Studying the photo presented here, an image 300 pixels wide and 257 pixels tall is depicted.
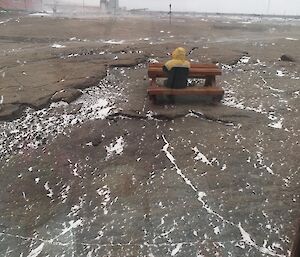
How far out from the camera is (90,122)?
6.34 metres

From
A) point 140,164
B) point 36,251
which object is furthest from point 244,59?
point 36,251

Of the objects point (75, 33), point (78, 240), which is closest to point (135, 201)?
point (78, 240)

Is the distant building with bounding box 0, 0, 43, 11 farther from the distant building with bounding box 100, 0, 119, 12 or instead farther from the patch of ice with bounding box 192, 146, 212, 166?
the patch of ice with bounding box 192, 146, 212, 166

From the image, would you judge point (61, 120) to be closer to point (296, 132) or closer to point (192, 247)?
point (192, 247)

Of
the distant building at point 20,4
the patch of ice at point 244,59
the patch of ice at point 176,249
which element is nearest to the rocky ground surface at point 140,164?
the patch of ice at point 176,249

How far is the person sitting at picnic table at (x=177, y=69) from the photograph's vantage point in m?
6.70

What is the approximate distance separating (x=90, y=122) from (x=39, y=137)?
2.89ft

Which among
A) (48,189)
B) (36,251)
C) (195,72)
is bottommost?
(36,251)

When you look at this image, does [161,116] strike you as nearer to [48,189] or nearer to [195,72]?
[195,72]

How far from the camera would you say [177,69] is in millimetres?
6672

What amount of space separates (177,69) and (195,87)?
1.68 feet

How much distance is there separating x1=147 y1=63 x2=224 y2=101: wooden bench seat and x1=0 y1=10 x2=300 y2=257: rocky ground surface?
0.77 feet

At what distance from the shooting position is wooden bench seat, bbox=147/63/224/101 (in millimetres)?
6707

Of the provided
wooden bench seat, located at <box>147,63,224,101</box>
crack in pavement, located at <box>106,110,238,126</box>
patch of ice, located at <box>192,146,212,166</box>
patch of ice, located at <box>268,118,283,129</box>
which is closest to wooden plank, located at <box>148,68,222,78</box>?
wooden bench seat, located at <box>147,63,224,101</box>
